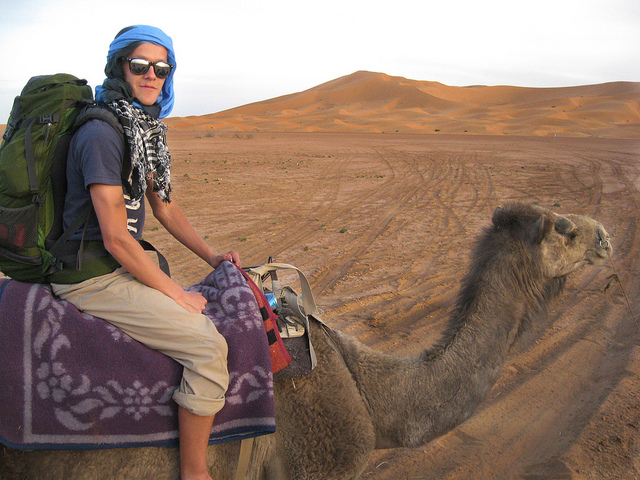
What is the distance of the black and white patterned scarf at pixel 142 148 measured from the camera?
7.52 ft

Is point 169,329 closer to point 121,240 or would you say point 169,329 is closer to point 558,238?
point 121,240

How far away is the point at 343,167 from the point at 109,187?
19.8 meters

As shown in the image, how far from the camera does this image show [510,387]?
521cm

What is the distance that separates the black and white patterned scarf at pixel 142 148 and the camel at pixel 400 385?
4.31 feet

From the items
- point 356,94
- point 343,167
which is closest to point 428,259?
point 343,167

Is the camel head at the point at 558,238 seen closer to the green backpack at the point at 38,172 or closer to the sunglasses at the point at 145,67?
the sunglasses at the point at 145,67

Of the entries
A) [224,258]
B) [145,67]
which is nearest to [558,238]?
[224,258]

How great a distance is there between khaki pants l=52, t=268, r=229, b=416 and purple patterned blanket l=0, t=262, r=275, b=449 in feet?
0.21

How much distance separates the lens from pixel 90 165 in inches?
83.8

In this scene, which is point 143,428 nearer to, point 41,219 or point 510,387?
point 41,219

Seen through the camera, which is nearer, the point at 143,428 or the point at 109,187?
the point at 109,187

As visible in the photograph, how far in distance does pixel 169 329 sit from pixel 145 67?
Answer: 1.43 m

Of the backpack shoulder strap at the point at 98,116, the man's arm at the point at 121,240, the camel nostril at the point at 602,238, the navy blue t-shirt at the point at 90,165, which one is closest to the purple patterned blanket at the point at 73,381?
the man's arm at the point at 121,240

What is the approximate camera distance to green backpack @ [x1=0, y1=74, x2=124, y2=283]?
212 cm
